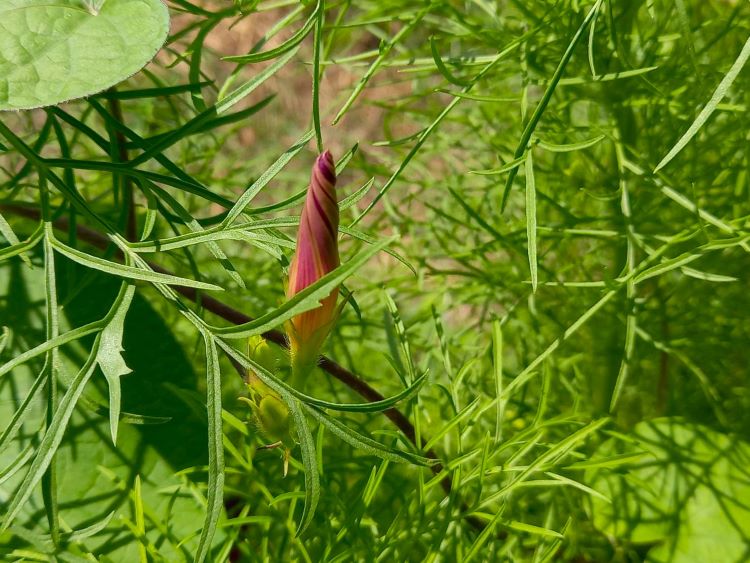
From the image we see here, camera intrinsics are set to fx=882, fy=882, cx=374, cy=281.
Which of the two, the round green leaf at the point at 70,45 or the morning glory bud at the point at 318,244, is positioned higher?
the round green leaf at the point at 70,45

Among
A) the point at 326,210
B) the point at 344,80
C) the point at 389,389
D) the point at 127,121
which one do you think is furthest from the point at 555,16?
the point at 344,80

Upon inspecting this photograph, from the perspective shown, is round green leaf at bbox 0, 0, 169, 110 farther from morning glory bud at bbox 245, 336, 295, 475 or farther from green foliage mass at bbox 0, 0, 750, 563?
morning glory bud at bbox 245, 336, 295, 475

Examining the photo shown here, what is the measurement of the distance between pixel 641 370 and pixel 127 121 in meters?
0.89

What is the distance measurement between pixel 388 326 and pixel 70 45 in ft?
1.15

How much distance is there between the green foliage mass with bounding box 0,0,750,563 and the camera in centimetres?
57

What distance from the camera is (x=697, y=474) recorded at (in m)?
0.86

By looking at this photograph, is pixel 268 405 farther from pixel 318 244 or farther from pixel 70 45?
pixel 70 45

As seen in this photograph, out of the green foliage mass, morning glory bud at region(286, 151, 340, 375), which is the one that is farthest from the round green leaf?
morning glory bud at region(286, 151, 340, 375)

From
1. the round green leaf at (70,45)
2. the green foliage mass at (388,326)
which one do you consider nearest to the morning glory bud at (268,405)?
the green foliage mass at (388,326)

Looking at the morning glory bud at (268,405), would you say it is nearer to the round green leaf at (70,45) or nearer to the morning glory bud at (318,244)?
the morning glory bud at (318,244)

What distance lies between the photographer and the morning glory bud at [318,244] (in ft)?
1.54

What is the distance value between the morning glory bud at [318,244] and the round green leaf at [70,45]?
0.15 meters

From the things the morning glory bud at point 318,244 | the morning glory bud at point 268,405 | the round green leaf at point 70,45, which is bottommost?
the morning glory bud at point 268,405

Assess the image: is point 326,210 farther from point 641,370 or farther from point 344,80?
point 344,80
